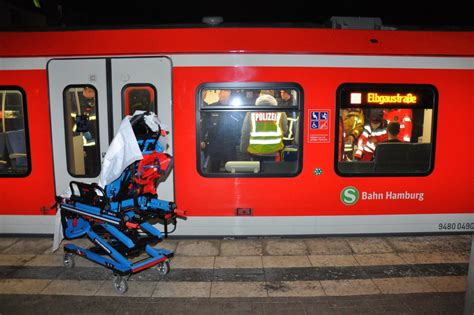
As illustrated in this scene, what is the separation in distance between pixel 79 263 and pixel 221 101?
9.03 ft

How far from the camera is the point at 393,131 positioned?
556 cm

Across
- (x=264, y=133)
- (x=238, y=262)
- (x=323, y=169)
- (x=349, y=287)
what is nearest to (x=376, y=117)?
(x=323, y=169)

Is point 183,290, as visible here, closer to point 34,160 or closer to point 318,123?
point 318,123

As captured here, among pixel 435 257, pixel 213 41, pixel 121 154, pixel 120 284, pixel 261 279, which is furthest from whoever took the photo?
→ pixel 213 41

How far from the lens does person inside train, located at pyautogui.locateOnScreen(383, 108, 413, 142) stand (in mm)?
5480

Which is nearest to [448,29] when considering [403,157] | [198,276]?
[403,157]

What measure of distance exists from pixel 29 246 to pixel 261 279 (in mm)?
3237

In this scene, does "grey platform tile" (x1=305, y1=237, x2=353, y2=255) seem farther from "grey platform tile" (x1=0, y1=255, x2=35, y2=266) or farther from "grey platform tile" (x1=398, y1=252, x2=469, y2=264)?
"grey platform tile" (x1=0, y1=255, x2=35, y2=266)

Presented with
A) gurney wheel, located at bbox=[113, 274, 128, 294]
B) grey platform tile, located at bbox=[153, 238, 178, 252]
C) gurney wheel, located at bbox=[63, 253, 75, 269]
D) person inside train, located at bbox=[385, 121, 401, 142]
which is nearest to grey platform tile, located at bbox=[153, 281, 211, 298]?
gurney wheel, located at bbox=[113, 274, 128, 294]

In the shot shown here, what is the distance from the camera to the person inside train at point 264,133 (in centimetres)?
530

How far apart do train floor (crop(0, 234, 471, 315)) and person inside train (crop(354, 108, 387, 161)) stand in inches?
47.1

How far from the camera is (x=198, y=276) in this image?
458 centimetres

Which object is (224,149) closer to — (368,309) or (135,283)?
(135,283)

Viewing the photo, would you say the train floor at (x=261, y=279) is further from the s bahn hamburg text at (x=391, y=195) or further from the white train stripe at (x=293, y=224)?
the s bahn hamburg text at (x=391, y=195)
